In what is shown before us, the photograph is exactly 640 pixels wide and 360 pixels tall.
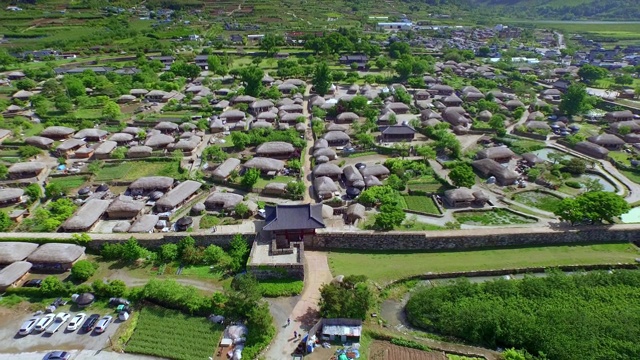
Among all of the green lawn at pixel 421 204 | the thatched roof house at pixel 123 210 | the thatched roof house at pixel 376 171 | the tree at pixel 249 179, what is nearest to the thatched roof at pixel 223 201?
the tree at pixel 249 179

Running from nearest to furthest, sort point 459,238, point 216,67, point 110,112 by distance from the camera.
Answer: point 459,238 < point 110,112 < point 216,67

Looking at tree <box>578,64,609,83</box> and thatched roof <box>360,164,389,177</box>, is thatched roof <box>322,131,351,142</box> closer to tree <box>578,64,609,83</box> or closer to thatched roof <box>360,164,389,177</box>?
thatched roof <box>360,164,389,177</box>

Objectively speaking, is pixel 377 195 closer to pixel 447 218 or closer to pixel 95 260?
pixel 447 218

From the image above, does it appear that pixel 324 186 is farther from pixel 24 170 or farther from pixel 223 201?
pixel 24 170

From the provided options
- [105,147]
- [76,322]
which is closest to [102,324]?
[76,322]

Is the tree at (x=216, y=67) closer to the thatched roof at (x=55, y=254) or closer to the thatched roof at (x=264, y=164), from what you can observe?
the thatched roof at (x=264, y=164)
